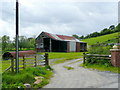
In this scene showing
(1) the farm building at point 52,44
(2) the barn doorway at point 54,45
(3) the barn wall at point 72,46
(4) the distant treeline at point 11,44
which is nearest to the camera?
(4) the distant treeline at point 11,44

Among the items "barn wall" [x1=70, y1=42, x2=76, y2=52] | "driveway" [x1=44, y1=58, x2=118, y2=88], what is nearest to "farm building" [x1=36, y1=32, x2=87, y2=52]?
"barn wall" [x1=70, y1=42, x2=76, y2=52]

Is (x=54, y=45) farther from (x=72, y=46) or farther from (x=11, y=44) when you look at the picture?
(x=11, y=44)

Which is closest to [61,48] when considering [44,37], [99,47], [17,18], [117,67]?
[44,37]

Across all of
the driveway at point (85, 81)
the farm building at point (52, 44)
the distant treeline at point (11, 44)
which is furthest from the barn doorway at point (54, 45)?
the distant treeline at point (11, 44)

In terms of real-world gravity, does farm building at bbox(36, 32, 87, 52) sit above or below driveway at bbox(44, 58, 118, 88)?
above

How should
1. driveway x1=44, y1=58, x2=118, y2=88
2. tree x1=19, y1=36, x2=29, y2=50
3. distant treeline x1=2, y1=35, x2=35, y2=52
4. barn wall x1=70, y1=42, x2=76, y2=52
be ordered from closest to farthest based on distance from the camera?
driveway x1=44, y1=58, x2=118, y2=88 < distant treeline x1=2, y1=35, x2=35, y2=52 < tree x1=19, y1=36, x2=29, y2=50 < barn wall x1=70, y1=42, x2=76, y2=52

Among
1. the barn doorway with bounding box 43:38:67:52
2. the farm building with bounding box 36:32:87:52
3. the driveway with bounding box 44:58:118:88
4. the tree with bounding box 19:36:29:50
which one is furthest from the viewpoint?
the barn doorway with bounding box 43:38:67:52

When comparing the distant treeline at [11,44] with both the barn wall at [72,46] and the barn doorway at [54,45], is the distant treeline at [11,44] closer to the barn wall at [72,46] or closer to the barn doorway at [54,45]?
the barn doorway at [54,45]

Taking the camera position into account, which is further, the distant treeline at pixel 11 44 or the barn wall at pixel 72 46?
the barn wall at pixel 72 46

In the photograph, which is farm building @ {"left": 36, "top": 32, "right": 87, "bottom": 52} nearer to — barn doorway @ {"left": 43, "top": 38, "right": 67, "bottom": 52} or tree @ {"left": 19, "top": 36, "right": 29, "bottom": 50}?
barn doorway @ {"left": 43, "top": 38, "right": 67, "bottom": 52}

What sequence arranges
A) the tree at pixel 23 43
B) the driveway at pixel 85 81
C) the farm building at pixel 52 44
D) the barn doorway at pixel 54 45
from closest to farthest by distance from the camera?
the driveway at pixel 85 81
the tree at pixel 23 43
the farm building at pixel 52 44
the barn doorway at pixel 54 45

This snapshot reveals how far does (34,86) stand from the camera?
206 inches

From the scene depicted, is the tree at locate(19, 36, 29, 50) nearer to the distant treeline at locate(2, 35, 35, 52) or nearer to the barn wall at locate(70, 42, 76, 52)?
the distant treeline at locate(2, 35, 35, 52)

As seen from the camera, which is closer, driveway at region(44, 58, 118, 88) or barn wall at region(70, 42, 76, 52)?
driveway at region(44, 58, 118, 88)
